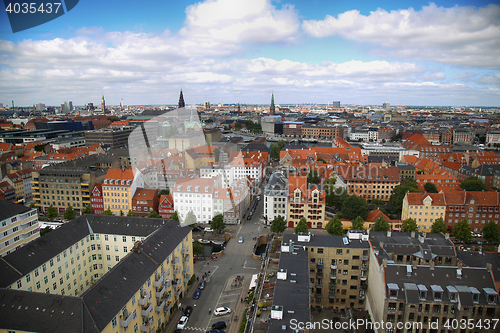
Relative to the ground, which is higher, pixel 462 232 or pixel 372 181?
pixel 372 181

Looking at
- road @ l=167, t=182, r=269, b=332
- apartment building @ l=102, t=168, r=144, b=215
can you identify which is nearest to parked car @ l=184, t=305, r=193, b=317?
road @ l=167, t=182, r=269, b=332

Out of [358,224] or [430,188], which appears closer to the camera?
[358,224]

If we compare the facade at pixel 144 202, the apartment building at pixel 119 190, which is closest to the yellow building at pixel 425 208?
the facade at pixel 144 202

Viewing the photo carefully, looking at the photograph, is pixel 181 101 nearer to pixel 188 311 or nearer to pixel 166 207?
pixel 166 207

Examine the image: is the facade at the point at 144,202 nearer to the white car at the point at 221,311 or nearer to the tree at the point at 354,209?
the white car at the point at 221,311

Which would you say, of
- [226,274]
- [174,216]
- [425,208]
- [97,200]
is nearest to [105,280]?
[226,274]

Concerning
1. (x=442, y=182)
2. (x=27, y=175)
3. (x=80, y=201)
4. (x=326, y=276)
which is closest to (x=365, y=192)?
(x=442, y=182)
